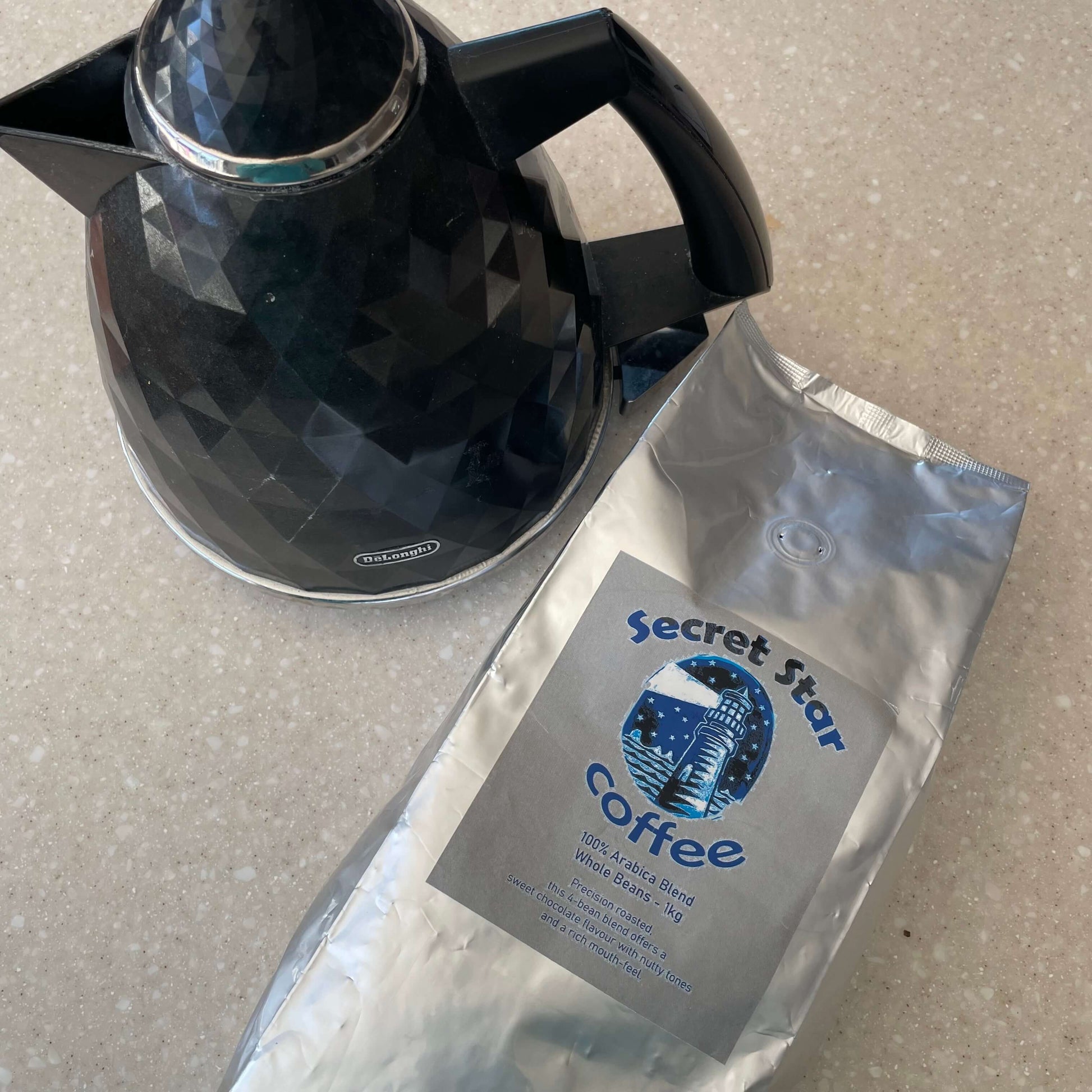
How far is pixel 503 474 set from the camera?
471mm

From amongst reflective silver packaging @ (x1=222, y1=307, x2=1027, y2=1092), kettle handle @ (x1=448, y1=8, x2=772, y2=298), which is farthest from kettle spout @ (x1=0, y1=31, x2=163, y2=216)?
reflective silver packaging @ (x1=222, y1=307, x2=1027, y2=1092)

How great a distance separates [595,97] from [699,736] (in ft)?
0.85

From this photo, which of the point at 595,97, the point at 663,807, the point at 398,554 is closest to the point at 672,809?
the point at 663,807

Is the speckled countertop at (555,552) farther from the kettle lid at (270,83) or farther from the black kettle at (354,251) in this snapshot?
the kettle lid at (270,83)

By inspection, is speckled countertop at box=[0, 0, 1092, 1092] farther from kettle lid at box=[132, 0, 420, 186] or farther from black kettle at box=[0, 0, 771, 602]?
kettle lid at box=[132, 0, 420, 186]

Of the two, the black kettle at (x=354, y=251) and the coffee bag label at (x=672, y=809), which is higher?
the black kettle at (x=354, y=251)

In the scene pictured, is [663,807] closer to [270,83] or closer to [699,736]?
[699,736]

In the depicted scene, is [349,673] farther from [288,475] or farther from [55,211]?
[55,211]

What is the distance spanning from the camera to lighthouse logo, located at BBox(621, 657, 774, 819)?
448mm

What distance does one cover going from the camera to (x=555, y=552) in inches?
22.9


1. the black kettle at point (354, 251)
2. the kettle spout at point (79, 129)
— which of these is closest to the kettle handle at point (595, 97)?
the black kettle at point (354, 251)

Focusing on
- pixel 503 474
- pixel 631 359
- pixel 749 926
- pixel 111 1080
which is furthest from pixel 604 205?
pixel 111 1080

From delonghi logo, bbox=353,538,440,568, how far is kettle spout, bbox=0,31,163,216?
7.1 inches

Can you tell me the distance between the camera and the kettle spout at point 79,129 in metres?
0.36
